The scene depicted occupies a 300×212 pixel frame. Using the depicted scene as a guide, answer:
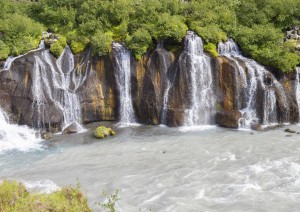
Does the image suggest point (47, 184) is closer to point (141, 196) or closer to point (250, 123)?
point (141, 196)

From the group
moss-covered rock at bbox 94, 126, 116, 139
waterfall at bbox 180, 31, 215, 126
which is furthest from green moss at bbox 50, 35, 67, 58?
waterfall at bbox 180, 31, 215, 126

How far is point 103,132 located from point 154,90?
5.46 m

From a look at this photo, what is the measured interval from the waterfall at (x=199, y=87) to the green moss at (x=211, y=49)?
1.79 feet

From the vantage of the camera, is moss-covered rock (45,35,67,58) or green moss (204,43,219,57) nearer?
green moss (204,43,219,57)

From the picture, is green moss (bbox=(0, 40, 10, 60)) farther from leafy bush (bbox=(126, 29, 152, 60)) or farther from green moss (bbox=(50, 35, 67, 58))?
leafy bush (bbox=(126, 29, 152, 60))

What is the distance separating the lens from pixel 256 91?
94.9 feet

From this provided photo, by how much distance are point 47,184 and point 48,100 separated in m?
10.6

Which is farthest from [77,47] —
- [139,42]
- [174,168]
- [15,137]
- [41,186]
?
[174,168]

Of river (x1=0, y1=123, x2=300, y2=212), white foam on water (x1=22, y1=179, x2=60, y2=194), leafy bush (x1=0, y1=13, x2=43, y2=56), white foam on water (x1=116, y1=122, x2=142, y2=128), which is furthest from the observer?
leafy bush (x1=0, y1=13, x2=43, y2=56)

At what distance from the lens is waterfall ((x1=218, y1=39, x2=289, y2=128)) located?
28.3 metres

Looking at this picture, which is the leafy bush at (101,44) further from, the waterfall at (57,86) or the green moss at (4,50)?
the green moss at (4,50)

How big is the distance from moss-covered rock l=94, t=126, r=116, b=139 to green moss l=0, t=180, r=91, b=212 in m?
13.2

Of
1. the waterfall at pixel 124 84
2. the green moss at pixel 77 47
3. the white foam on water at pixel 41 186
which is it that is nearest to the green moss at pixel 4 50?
the green moss at pixel 77 47

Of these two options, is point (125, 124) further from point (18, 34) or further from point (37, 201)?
point (37, 201)
